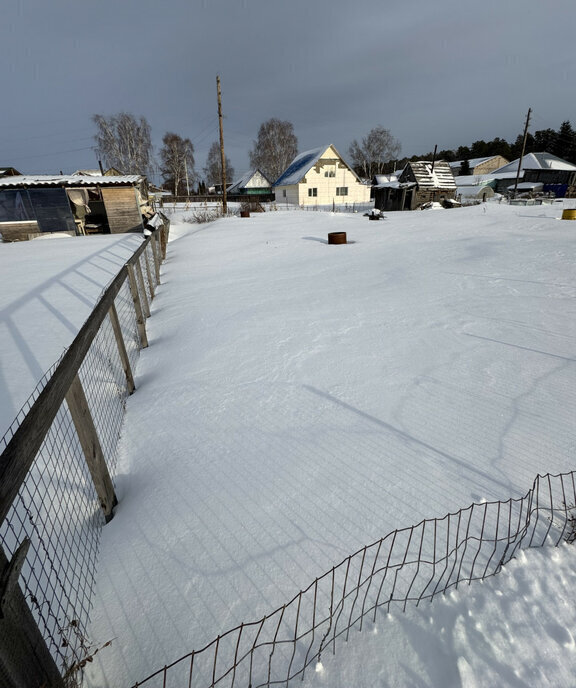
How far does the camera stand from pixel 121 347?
3748mm

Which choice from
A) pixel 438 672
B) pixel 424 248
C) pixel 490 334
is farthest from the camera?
pixel 424 248

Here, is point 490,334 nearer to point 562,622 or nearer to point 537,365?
point 537,365

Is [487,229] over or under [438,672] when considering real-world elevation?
over

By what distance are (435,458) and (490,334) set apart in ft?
9.08

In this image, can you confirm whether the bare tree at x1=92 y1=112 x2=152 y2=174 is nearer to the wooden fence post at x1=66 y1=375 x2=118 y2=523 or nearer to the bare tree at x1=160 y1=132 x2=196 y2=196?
the bare tree at x1=160 y1=132 x2=196 y2=196

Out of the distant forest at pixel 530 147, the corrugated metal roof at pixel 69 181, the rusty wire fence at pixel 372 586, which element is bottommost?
the rusty wire fence at pixel 372 586

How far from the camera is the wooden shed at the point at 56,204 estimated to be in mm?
16562

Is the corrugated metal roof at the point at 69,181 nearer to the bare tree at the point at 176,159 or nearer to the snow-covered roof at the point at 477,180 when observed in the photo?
the bare tree at the point at 176,159

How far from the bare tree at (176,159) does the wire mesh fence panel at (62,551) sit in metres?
55.4

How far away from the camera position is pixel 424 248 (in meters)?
10.0

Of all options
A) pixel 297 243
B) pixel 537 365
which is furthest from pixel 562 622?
pixel 297 243

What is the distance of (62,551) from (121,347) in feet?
6.79

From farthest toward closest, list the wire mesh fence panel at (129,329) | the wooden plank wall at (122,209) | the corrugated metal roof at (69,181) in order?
the wooden plank wall at (122,209)
the corrugated metal roof at (69,181)
the wire mesh fence panel at (129,329)

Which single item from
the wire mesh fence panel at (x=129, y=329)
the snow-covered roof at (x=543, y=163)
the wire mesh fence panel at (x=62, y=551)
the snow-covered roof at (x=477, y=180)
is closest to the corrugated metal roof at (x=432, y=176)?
the snow-covered roof at (x=477, y=180)
